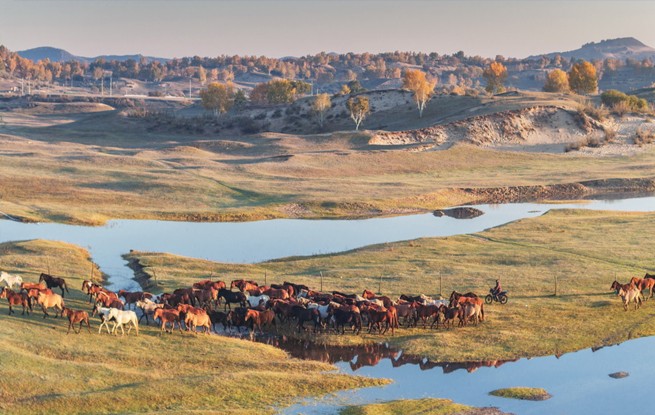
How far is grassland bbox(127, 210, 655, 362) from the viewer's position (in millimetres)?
33562

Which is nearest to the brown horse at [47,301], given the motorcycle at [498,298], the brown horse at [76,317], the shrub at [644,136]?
the brown horse at [76,317]

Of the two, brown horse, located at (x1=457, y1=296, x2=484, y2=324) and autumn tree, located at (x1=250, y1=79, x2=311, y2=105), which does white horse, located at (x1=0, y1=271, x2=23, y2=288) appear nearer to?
brown horse, located at (x1=457, y1=296, x2=484, y2=324)

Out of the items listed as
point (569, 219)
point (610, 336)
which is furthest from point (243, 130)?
point (610, 336)

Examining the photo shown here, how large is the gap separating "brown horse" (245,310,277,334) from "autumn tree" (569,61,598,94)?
134154 mm

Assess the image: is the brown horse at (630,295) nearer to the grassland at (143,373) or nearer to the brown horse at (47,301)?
the grassland at (143,373)

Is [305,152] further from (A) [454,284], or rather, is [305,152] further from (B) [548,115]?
(A) [454,284]

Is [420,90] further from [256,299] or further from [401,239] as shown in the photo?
[256,299]

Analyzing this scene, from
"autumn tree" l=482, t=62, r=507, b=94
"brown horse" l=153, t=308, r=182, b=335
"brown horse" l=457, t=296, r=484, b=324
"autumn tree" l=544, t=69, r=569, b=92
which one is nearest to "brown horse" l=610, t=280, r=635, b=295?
"brown horse" l=457, t=296, r=484, b=324

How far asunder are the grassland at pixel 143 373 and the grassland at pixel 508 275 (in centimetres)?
471

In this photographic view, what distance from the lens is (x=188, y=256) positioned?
51.4m

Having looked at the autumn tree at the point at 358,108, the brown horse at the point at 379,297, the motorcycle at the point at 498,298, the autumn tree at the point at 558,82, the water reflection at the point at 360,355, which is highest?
the autumn tree at the point at 558,82

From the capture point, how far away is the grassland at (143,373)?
25250mm

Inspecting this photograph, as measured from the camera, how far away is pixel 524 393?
28.3 meters

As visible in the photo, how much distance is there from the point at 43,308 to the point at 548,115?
97994 mm
